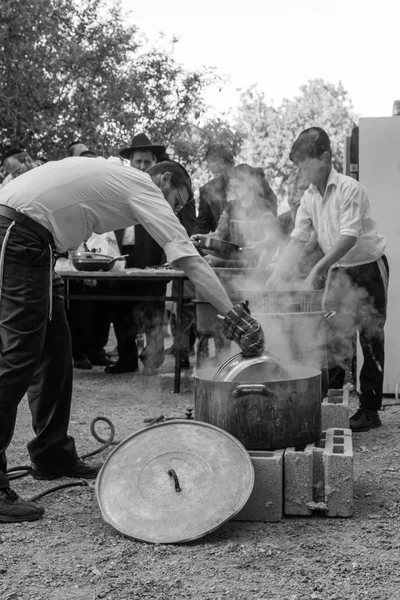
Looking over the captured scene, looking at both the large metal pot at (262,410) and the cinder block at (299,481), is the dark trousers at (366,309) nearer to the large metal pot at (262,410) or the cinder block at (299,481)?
the large metal pot at (262,410)

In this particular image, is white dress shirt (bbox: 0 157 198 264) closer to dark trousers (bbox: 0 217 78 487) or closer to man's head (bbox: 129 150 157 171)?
dark trousers (bbox: 0 217 78 487)

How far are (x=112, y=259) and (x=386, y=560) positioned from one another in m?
5.20

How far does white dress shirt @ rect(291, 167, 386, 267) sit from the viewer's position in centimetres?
523

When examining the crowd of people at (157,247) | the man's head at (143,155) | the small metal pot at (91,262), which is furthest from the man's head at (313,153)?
the man's head at (143,155)

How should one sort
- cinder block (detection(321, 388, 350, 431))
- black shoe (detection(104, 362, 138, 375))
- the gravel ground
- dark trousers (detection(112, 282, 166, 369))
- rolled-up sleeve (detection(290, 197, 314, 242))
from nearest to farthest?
the gravel ground → cinder block (detection(321, 388, 350, 431)) → rolled-up sleeve (detection(290, 197, 314, 242)) → dark trousers (detection(112, 282, 166, 369)) → black shoe (detection(104, 362, 138, 375))

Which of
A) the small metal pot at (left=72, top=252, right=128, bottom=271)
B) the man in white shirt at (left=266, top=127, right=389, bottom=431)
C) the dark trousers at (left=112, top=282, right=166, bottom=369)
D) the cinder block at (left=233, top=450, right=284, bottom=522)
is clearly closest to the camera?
the cinder block at (left=233, top=450, right=284, bottom=522)

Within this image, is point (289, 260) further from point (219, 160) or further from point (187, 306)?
point (187, 306)

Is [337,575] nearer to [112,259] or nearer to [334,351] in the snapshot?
[334,351]

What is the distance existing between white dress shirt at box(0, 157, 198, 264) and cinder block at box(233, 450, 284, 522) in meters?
1.09

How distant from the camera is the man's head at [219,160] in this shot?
7.11 m

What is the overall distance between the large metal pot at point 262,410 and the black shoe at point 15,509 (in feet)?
3.21

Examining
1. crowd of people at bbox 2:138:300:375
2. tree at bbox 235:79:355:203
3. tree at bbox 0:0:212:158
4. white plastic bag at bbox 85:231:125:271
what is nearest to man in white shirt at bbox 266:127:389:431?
crowd of people at bbox 2:138:300:375

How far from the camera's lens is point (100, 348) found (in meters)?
9.49

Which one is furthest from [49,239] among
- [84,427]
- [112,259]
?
[112,259]
